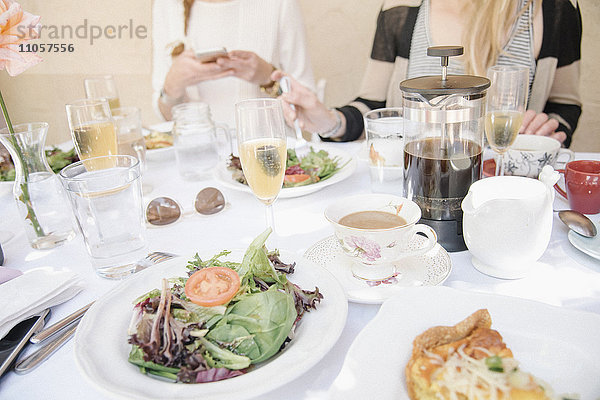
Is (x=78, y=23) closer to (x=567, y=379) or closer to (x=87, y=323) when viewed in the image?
(x=87, y=323)

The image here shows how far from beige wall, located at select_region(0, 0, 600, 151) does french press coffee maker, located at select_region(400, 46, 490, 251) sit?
8.45 ft

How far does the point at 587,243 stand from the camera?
2.83 feet

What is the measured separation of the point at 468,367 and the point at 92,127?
3.59 ft

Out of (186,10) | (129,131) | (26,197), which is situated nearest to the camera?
(26,197)

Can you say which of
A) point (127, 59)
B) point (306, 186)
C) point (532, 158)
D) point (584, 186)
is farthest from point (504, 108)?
point (127, 59)

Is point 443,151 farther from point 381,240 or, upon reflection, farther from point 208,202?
point 208,202

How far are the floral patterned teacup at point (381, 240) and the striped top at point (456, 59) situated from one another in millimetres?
1286

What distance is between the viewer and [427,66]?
204 cm

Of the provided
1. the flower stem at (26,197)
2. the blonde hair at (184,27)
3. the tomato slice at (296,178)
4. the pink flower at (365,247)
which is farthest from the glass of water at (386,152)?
the blonde hair at (184,27)

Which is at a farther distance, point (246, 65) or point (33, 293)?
point (246, 65)

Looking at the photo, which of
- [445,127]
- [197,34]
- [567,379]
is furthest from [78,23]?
[567,379]

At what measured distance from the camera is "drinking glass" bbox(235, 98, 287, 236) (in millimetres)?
954

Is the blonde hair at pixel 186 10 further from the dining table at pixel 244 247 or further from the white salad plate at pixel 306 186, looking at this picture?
the white salad plate at pixel 306 186

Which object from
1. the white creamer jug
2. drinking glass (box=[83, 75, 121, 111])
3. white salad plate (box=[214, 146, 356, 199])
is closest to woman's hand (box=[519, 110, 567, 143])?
white salad plate (box=[214, 146, 356, 199])
